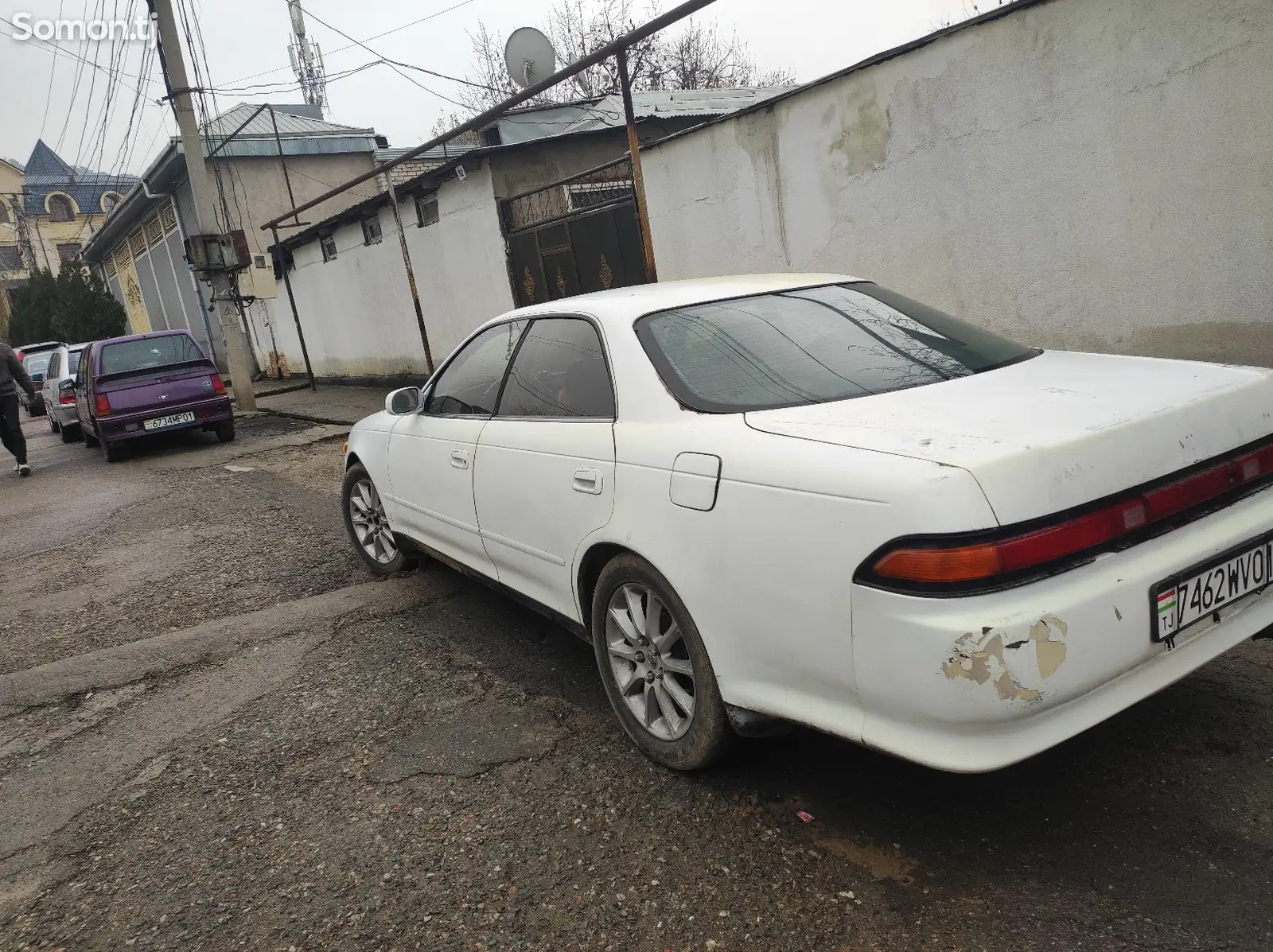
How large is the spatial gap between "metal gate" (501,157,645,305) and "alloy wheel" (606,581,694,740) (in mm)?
6731

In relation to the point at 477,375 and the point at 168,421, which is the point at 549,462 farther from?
the point at 168,421

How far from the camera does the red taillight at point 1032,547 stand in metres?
1.89

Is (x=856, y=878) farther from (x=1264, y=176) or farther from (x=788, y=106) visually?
(x=788, y=106)

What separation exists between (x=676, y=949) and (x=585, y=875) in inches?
14.5

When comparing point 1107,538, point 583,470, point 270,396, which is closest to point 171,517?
point 583,470

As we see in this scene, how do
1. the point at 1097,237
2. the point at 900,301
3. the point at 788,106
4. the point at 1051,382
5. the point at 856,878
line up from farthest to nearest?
1. the point at 788,106
2. the point at 1097,237
3. the point at 900,301
4. the point at 1051,382
5. the point at 856,878

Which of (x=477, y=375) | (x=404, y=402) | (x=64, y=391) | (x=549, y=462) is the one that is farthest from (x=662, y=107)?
(x=549, y=462)

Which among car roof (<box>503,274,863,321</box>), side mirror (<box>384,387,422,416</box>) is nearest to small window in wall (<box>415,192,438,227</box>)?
side mirror (<box>384,387,422,416</box>)

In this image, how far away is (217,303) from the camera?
49.8 ft

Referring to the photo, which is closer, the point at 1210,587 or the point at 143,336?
the point at 1210,587

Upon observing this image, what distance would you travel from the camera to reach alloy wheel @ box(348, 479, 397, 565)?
16.2 ft

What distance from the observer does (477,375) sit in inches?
152

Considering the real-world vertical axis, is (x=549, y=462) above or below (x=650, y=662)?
above

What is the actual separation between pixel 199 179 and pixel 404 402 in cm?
1229
